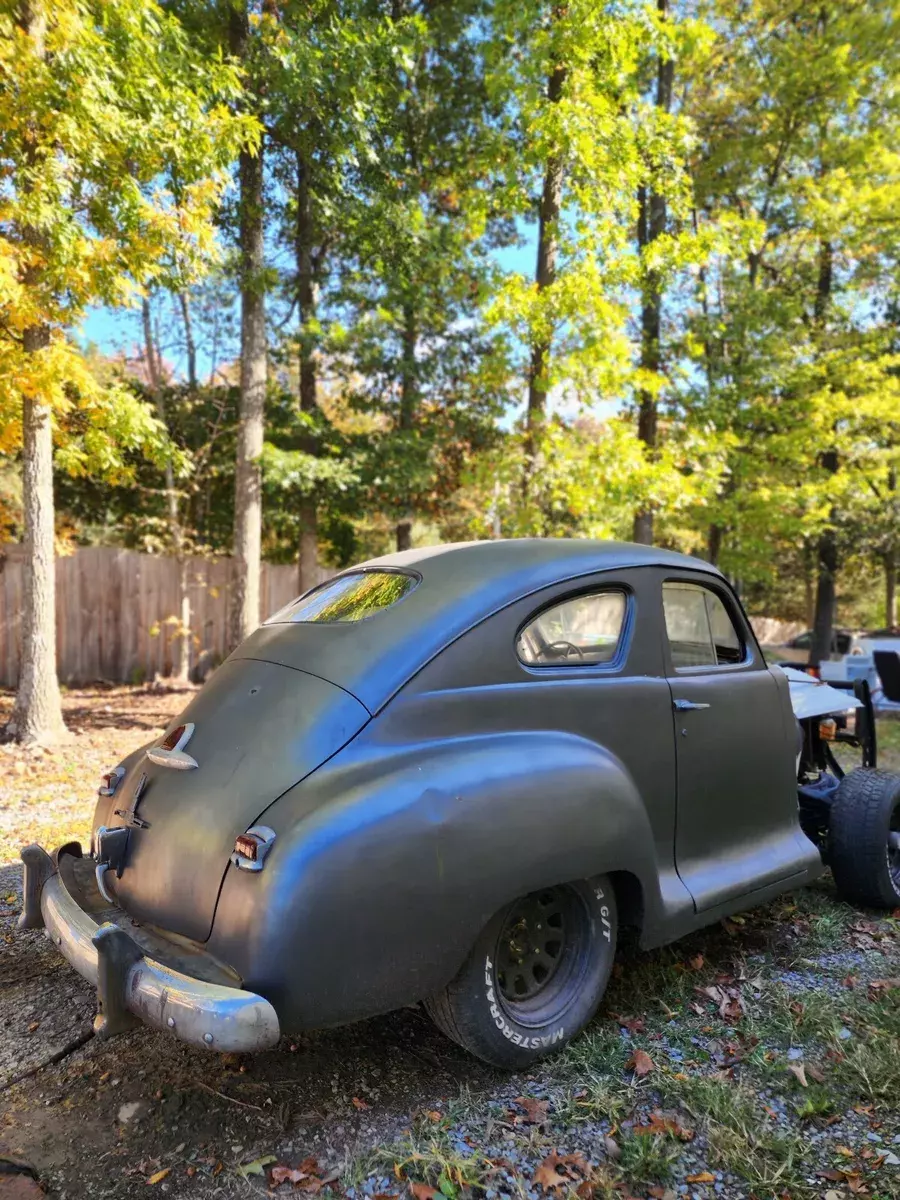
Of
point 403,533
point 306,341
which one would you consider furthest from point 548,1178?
A: point 403,533

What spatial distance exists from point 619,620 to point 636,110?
28.7ft

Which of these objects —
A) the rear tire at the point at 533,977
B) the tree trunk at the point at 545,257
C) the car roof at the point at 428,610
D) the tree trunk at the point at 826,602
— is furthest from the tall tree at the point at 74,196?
the tree trunk at the point at 826,602

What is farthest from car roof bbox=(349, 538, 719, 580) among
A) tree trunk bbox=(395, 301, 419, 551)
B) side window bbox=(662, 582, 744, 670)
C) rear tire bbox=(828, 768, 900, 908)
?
tree trunk bbox=(395, 301, 419, 551)

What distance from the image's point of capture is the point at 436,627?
2.75m

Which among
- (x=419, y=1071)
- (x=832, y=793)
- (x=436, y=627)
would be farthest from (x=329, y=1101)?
(x=832, y=793)

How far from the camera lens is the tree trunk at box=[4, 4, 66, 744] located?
6.99m

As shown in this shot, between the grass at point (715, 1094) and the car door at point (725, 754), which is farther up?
the car door at point (725, 754)

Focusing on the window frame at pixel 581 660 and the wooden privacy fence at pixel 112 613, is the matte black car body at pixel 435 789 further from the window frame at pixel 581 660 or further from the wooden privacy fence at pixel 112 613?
the wooden privacy fence at pixel 112 613

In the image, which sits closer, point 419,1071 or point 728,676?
point 419,1071

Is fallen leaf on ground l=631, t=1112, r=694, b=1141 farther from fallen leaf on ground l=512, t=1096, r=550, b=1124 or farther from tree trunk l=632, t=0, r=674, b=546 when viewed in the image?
tree trunk l=632, t=0, r=674, b=546

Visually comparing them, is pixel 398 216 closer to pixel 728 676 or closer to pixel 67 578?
pixel 67 578

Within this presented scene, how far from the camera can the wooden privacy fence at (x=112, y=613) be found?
11016 millimetres

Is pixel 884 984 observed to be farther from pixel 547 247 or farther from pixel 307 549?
pixel 307 549

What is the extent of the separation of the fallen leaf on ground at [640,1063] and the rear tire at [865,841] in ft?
6.28
